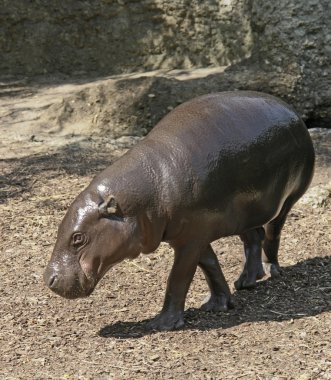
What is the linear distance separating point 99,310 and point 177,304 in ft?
1.97

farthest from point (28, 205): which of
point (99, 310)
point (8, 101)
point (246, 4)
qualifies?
point (246, 4)

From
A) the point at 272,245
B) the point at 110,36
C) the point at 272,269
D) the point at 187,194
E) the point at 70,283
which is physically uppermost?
the point at 187,194

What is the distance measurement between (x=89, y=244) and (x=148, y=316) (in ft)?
2.66

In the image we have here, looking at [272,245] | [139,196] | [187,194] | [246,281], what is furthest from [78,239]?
[272,245]

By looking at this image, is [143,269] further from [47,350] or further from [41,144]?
[41,144]

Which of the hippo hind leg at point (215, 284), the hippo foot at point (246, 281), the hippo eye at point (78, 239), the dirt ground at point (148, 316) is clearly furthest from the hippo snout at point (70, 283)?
the hippo foot at point (246, 281)

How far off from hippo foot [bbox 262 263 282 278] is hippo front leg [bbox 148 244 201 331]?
0.99m

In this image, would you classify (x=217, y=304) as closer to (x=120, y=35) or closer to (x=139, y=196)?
(x=139, y=196)

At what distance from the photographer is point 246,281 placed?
5727 mm

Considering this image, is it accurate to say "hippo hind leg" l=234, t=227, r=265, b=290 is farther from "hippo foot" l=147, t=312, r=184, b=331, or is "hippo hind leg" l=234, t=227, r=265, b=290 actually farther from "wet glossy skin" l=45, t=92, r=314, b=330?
"hippo foot" l=147, t=312, r=184, b=331

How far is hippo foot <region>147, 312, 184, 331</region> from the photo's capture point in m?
5.12

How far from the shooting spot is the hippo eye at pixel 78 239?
189 inches

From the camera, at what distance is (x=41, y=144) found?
30.2 feet

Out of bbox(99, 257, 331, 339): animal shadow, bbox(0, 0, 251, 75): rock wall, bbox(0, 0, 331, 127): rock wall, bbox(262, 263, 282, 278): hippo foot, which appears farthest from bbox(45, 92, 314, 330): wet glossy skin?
bbox(0, 0, 251, 75): rock wall
